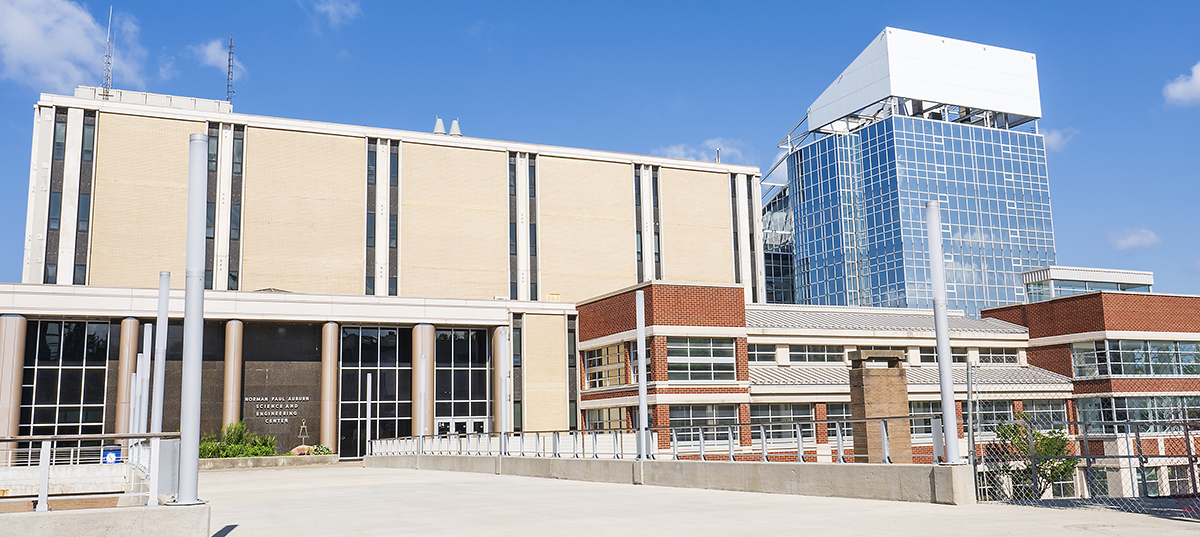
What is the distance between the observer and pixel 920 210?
312 feet

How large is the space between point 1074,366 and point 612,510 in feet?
138

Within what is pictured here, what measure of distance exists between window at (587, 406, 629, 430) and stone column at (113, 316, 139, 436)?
22326 mm

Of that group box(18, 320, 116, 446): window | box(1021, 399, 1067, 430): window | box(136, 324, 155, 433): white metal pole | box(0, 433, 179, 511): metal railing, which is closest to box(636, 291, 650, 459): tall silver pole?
box(0, 433, 179, 511): metal railing

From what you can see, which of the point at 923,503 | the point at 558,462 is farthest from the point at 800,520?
the point at 558,462

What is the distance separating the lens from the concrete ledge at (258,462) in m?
40.4

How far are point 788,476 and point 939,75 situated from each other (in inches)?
3466

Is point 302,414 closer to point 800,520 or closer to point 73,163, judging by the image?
point 73,163

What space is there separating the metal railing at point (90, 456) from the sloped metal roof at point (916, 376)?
26.8 meters

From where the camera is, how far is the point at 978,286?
9681 centimetres

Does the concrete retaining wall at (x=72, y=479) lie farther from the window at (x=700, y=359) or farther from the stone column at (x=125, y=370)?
the window at (x=700, y=359)

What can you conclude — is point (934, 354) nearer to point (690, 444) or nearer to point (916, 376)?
point (916, 376)

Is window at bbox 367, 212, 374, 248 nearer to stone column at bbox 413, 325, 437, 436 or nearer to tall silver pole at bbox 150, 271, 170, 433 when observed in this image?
stone column at bbox 413, 325, 437, 436

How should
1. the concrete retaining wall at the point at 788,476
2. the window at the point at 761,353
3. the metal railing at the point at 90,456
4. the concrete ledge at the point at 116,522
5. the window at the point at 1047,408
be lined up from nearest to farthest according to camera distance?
the concrete ledge at the point at 116,522 → the metal railing at the point at 90,456 → the concrete retaining wall at the point at 788,476 → the window at the point at 761,353 → the window at the point at 1047,408

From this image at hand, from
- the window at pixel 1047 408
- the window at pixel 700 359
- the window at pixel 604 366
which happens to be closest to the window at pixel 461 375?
the window at pixel 604 366
